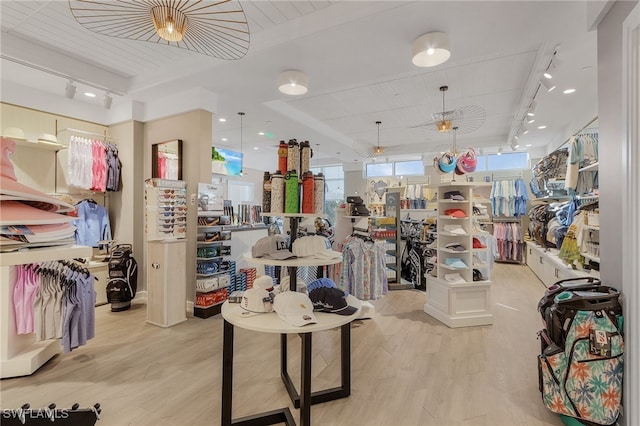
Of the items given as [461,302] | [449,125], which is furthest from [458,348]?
[449,125]

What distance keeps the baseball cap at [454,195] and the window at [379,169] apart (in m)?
6.64

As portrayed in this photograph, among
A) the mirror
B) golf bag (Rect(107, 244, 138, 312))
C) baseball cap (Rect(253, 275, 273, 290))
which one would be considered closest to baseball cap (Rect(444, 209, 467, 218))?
baseball cap (Rect(253, 275, 273, 290))

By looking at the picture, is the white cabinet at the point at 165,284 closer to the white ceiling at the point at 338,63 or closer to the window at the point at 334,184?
the white ceiling at the point at 338,63

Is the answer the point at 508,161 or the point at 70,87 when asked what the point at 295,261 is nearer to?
the point at 70,87

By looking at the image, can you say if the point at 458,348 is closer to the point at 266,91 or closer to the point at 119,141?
the point at 266,91

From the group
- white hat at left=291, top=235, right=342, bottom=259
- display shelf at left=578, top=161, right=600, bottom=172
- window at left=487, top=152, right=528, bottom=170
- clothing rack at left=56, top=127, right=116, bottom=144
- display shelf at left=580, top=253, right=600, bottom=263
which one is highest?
window at left=487, top=152, right=528, bottom=170

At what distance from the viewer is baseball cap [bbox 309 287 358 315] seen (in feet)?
6.26

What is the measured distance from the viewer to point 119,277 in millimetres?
4328

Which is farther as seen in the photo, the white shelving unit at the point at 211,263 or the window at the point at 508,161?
the window at the point at 508,161

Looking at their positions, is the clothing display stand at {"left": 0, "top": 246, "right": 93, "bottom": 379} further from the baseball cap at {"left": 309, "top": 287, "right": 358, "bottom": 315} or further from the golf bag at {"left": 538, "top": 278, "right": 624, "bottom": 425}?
the golf bag at {"left": 538, "top": 278, "right": 624, "bottom": 425}

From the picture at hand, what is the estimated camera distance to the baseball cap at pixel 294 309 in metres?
1.73

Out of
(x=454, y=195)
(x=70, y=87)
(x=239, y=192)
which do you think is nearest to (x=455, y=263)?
(x=454, y=195)

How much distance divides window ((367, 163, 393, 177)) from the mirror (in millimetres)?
7789

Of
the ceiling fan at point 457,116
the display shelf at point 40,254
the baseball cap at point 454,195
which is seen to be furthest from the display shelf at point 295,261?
the ceiling fan at point 457,116
